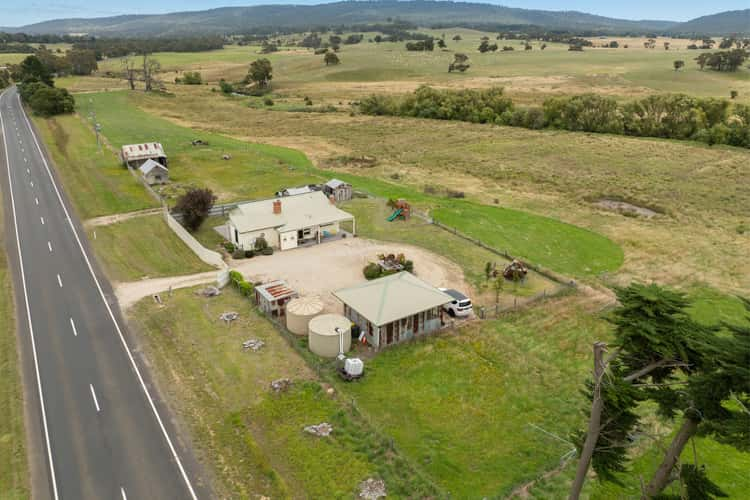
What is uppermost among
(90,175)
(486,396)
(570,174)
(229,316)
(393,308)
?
(90,175)

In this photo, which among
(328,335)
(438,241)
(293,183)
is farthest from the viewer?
(293,183)

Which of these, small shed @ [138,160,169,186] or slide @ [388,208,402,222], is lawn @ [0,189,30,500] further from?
slide @ [388,208,402,222]

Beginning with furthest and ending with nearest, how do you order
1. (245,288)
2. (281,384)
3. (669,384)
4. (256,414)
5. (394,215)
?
(394,215), (245,288), (281,384), (256,414), (669,384)

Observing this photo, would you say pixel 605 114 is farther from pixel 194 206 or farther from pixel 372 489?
pixel 372 489

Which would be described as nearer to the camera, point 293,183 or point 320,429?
point 320,429

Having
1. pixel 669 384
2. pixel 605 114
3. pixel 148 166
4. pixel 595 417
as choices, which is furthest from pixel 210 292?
pixel 605 114

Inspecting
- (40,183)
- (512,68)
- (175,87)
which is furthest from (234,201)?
(512,68)

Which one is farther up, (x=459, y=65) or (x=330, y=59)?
(x=330, y=59)
